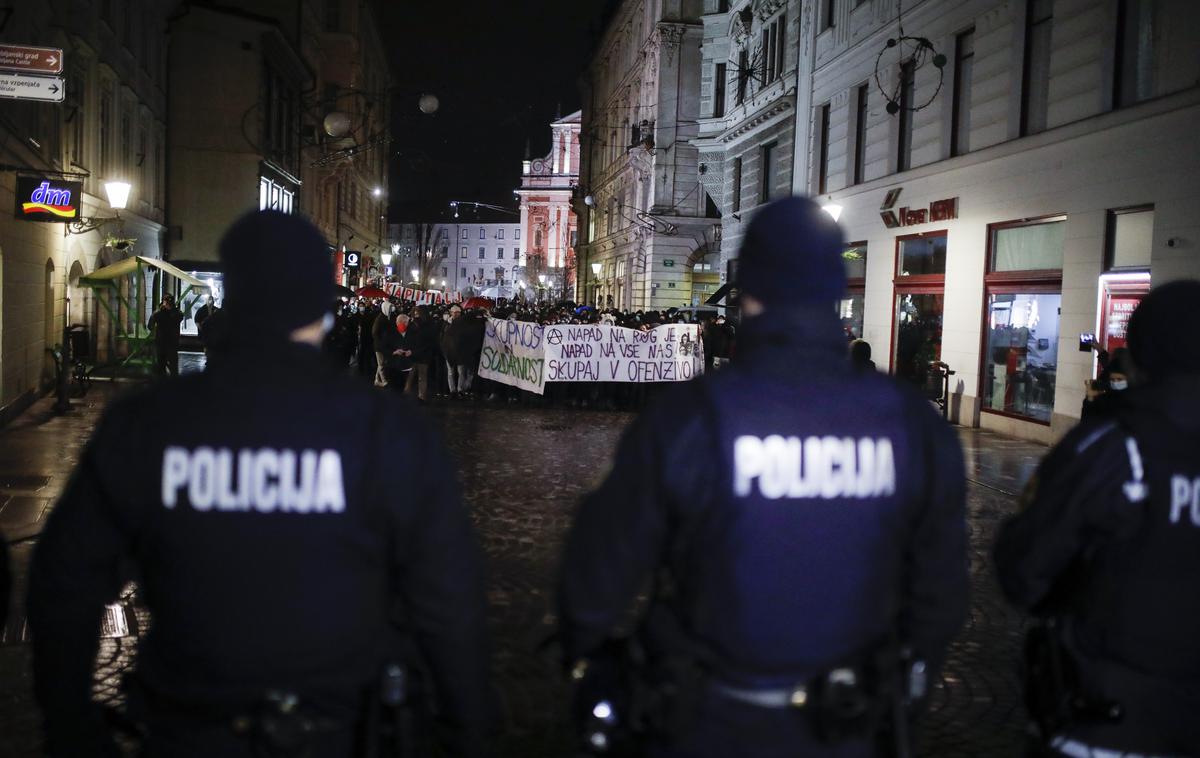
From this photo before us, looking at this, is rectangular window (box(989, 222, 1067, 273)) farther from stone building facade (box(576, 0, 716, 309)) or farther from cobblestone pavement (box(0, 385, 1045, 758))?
stone building facade (box(576, 0, 716, 309))

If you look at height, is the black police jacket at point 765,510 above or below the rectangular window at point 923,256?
below

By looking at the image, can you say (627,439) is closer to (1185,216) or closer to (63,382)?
(1185,216)

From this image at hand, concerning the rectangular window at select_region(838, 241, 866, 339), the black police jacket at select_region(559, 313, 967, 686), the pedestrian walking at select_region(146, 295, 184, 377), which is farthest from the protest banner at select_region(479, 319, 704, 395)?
the black police jacket at select_region(559, 313, 967, 686)

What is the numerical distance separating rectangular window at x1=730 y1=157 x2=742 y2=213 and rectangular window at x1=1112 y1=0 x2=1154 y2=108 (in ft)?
61.2

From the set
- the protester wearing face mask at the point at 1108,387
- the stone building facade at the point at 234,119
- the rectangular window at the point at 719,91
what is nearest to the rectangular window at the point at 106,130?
the stone building facade at the point at 234,119

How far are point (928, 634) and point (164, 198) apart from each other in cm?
3294

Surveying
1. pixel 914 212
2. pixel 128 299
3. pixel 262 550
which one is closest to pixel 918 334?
pixel 914 212

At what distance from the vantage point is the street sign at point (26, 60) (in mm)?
12570

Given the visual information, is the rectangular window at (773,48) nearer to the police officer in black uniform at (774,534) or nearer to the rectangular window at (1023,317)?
the rectangular window at (1023,317)

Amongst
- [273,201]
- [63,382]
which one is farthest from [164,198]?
[63,382]

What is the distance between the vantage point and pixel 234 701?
7.56 ft

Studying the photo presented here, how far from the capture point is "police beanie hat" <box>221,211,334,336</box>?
7.93 ft

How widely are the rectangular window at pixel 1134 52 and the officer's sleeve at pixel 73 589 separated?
601 inches

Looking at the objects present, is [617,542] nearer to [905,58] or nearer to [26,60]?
[26,60]
